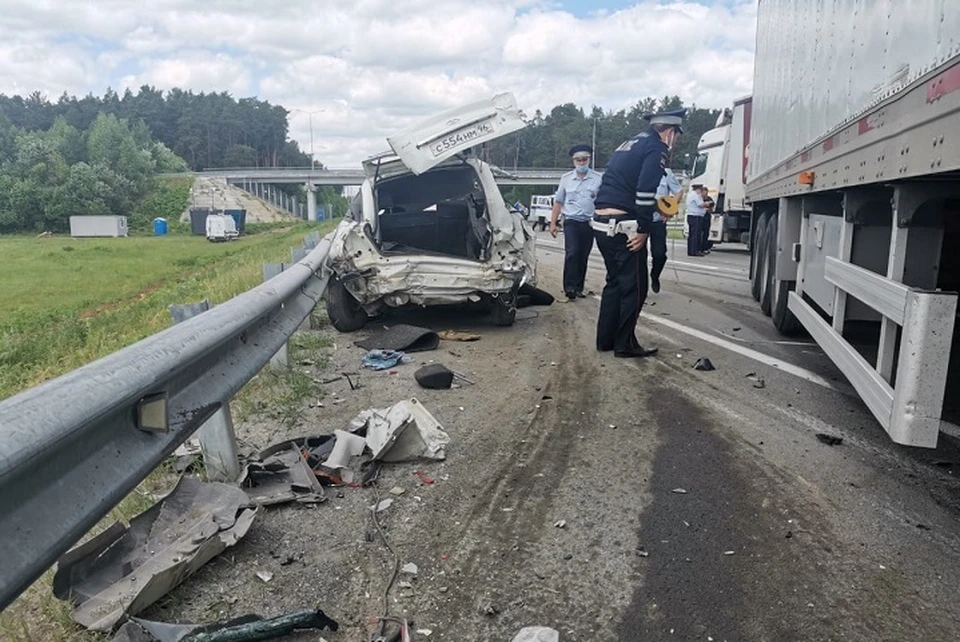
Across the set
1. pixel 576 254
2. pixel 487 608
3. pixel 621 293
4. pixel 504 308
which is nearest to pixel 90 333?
pixel 504 308

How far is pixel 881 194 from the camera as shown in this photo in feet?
13.7

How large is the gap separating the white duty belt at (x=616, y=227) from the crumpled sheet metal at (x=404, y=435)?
115 inches

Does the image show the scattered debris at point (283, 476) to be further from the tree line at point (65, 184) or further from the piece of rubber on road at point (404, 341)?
the tree line at point (65, 184)

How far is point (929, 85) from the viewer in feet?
9.11

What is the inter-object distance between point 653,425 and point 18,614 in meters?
3.22

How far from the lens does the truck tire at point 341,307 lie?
7301mm

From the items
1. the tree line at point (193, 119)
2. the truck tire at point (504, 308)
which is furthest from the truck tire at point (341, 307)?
the tree line at point (193, 119)

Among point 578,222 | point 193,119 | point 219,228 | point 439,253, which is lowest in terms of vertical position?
point 219,228

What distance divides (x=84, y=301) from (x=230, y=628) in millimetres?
15445

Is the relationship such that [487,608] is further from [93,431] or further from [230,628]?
[93,431]

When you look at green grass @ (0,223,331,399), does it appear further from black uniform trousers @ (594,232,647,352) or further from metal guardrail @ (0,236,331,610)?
metal guardrail @ (0,236,331,610)

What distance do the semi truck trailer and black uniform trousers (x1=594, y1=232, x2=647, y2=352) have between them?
1.26 m

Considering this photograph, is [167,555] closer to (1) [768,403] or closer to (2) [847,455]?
(2) [847,455]

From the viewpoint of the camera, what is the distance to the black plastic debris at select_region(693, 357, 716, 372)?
226 inches
